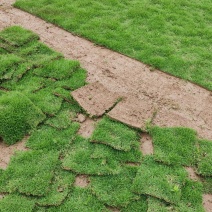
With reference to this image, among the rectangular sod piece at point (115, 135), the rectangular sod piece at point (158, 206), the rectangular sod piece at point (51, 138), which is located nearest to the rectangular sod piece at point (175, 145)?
the rectangular sod piece at point (115, 135)

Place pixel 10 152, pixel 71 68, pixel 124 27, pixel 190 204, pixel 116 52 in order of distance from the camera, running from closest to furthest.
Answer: pixel 190 204, pixel 10 152, pixel 71 68, pixel 116 52, pixel 124 27

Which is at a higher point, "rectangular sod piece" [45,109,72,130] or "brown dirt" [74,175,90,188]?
"rectangular sod piece" [45,109,72,130]

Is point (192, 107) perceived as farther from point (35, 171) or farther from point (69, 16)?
point (69, 16)

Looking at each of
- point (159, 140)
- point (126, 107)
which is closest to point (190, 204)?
point (159, 140)

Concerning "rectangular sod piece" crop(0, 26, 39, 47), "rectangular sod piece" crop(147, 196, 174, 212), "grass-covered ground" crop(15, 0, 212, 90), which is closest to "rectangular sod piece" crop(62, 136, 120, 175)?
"rectangular sod piece" crop(147, 196, 174, 212)

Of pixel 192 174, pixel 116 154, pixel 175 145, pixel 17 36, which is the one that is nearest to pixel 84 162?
pixel 116 154

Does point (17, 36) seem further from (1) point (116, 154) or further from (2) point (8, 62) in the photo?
(1) point (116, 154)

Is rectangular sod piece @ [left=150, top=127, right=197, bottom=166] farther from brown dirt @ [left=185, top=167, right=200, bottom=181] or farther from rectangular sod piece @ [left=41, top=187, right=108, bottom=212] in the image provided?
rectangular sod piece @ [left=41, top=187, right=108, bottom=212]
